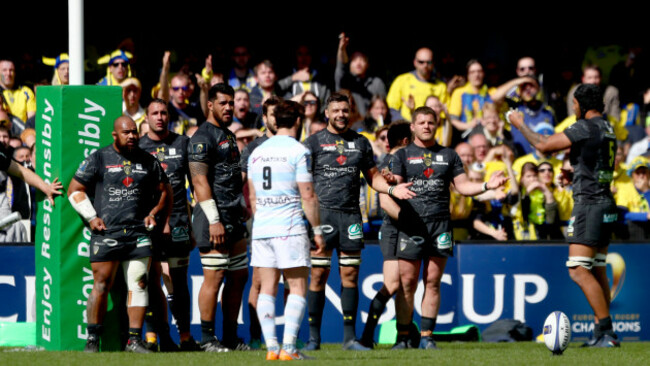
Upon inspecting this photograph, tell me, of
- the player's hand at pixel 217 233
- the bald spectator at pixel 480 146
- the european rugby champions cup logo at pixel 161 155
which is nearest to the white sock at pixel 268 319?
the player's hand at pixel 217 233

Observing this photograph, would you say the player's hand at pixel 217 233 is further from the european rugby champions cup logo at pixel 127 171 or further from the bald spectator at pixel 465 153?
the bald spectator at pixel 465 153

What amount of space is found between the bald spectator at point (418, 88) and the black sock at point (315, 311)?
5325mm

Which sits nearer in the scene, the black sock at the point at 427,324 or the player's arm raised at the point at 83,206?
the player's arm raised at the point at 83,206

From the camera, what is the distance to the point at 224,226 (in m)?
10.4

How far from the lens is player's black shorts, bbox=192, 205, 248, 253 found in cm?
1038

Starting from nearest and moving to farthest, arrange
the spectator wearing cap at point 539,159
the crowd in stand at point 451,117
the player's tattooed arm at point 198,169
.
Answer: the player's tattooed arm at point 198,169
the crowd in stand at point 451,117
the spectator wearing cap at point 539,159

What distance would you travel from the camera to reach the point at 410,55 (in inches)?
750

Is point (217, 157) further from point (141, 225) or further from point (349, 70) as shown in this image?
point (349, 70)

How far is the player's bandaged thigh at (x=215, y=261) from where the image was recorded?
34.0 ft

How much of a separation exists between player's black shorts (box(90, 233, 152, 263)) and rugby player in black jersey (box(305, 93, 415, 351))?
66.7 inches

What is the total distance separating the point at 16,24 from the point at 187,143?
28.9 ft

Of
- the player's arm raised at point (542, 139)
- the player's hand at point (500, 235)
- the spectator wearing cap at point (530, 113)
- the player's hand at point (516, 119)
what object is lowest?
the player's hand at point (500, 235)

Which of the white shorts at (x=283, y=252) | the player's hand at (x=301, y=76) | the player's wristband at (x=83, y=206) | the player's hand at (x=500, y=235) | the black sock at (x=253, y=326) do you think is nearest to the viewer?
the white shorts at (x=283, y=252)

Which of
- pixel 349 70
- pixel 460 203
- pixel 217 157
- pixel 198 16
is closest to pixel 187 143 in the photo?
pixel 217 157
